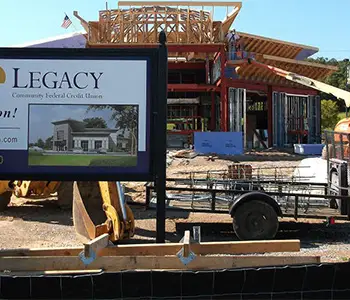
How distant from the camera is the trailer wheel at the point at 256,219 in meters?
8.03

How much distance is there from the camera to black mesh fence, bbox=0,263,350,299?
148 inches

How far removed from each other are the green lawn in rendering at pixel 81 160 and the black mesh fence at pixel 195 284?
1.77 meters

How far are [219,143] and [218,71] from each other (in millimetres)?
8136

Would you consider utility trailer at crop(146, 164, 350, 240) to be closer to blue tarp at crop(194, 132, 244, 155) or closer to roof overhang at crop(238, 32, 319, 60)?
blue tarp at crop(194, 132, 244, 155)

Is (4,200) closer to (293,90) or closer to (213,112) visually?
(213,112)

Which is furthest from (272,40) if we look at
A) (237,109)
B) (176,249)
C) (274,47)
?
(176,249)

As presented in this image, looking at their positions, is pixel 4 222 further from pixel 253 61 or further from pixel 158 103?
pixel 253 61

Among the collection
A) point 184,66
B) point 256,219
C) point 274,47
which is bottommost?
point 256,219

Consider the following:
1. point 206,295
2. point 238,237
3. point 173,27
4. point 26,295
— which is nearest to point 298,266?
point 206,295

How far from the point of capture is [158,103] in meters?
5.31

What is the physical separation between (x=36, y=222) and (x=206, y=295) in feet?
23.7

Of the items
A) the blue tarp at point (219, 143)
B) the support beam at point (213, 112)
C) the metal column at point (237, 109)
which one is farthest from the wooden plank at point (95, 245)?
the support beam at point (213, 112)

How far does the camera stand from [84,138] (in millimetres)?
5359

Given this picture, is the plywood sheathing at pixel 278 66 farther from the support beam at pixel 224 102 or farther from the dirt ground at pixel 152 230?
the dirt ground at pixel 152 230
